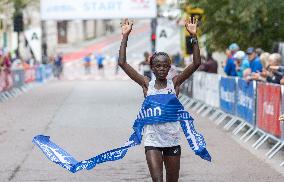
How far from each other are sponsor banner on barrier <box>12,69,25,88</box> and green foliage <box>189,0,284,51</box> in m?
7.85

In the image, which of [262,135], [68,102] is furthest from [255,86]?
[68,102]

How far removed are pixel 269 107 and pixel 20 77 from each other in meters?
23.4

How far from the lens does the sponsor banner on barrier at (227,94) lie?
61.4 ft

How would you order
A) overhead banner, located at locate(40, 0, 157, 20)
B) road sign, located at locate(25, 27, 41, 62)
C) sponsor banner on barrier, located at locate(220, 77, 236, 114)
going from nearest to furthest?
sponsor banner on barrier, located at locate(220, 77, 236, 114) → overhead banner, located at locate(40, 0, 157, 20) → road sign, located at locate(25, 27, 41, 62)

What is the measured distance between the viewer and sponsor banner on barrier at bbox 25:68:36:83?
41.6 metres

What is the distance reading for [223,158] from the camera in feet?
45.8

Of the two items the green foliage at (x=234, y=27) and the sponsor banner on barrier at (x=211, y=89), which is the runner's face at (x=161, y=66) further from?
the green foliage at (x=234, y=27)

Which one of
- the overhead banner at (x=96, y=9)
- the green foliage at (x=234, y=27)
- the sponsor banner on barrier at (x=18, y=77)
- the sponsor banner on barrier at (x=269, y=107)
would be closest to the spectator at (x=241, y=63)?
the sponsor banner on barrier at (x=269, y=107)

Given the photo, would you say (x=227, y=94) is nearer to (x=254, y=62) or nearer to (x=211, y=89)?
(x=254, y=62)

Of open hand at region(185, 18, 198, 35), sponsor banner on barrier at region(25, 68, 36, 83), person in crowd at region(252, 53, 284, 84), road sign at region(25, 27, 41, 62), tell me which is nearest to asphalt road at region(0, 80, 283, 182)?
person in crowd at region(252, 53, 284, 84)

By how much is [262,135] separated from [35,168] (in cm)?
491

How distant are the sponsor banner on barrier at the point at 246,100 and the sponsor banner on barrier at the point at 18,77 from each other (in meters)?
17.8

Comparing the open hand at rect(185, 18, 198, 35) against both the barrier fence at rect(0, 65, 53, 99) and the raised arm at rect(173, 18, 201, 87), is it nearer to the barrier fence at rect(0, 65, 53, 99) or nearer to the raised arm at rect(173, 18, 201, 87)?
the raised arm at rect(173, 18, 201, 87)

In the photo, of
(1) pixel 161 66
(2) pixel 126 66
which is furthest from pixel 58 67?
(1) pixel 161 66
